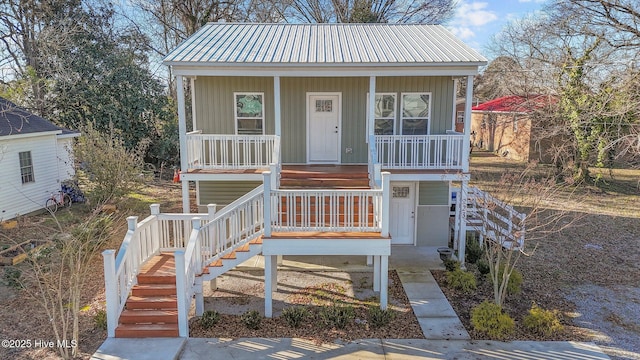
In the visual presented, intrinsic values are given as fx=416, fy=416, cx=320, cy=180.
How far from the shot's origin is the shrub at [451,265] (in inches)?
406

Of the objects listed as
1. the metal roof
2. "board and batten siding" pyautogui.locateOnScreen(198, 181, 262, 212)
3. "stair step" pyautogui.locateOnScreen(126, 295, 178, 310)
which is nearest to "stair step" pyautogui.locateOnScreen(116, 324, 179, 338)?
"stair step" pyautogui.locateOnScreen(126, 295, 178, 310)

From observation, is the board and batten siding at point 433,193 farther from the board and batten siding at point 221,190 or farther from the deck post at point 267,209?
the deck post at point 267,209

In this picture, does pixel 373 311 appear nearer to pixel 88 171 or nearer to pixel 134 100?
pixel 88 171

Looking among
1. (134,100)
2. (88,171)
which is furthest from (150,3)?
(88,171)

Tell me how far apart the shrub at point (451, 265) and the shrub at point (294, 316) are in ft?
14.3

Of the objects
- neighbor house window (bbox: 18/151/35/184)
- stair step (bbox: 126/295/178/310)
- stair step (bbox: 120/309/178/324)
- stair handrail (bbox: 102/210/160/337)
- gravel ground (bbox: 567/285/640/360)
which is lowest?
gravel ground (bbox: 567/285/640/360)

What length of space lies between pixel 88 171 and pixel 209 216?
940 cm

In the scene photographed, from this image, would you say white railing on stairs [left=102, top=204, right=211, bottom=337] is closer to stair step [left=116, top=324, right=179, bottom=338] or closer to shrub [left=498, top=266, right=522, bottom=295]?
stair step [left=116, top=324, right=179, bottom=338]

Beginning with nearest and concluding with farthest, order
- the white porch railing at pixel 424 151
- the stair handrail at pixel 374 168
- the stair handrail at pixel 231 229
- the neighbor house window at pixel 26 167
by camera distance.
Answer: the stair handrail at pixel 231 229 → the stair handrail at pixel 374 168 → the white porch railing at pixel 424 151 → the neighbor house window at pixel 26 167

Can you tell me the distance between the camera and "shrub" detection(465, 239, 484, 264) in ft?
36.9

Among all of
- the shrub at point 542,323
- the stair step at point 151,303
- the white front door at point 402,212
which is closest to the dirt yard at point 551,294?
the shrub at point 542,323

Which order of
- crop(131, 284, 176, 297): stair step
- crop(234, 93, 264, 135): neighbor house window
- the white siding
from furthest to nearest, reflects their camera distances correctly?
1. the white siding
2. crop(234, 93, 264, 135): neighbor house window
3. crop(131, 284, 176, 297): stair step

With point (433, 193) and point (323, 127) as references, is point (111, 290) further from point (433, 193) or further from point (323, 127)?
point (433, 193)

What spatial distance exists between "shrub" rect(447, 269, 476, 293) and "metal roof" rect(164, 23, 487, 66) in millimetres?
5113
